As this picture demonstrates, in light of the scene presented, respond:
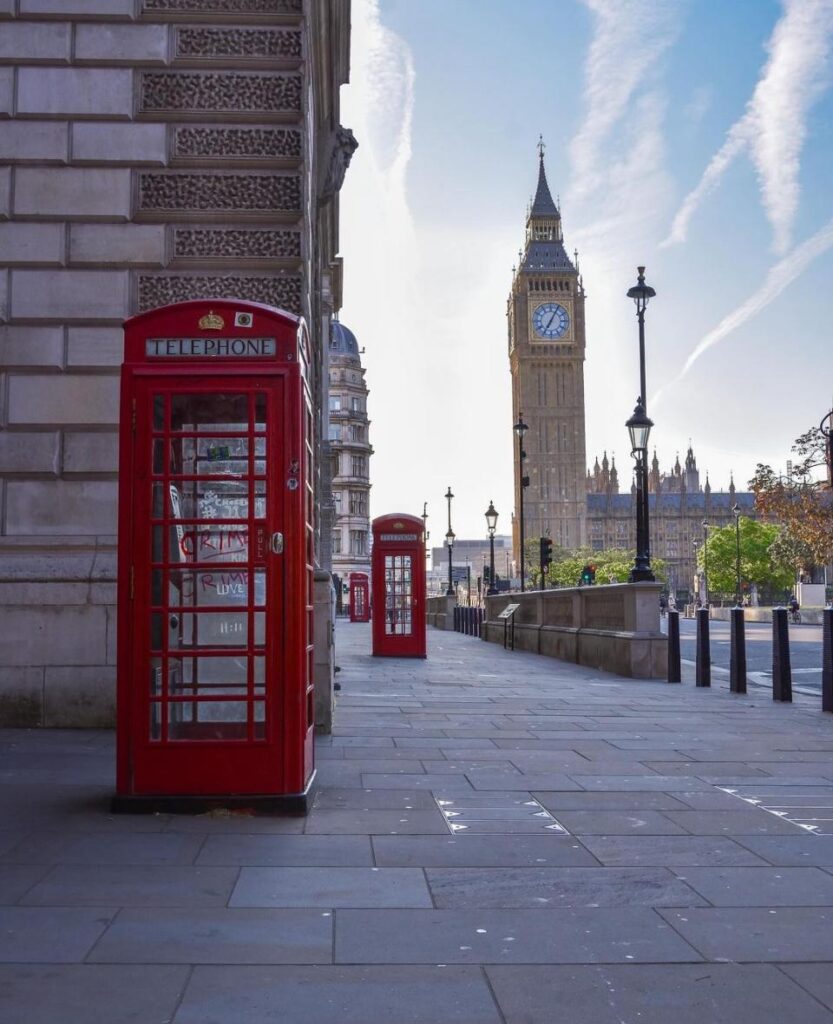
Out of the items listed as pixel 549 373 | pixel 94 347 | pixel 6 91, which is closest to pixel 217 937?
pixel 94 347

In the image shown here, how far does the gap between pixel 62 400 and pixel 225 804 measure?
468 cm

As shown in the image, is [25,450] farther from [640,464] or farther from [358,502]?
[358,502]

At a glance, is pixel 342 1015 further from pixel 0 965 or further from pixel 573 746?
pixel 573 746

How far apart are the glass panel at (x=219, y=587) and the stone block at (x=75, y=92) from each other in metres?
5.30

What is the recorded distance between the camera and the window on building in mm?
95688

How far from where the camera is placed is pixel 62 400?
9.27m

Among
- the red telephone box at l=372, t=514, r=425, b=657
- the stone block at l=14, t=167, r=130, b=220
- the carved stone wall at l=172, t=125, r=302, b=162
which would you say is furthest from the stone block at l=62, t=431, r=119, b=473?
the red telephone box at l=372, t=514, r=425, b=657

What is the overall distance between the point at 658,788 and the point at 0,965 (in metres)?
4.21

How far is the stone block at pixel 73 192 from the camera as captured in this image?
9422 mm

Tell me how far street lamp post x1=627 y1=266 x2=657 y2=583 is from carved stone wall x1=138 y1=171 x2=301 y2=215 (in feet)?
28.2

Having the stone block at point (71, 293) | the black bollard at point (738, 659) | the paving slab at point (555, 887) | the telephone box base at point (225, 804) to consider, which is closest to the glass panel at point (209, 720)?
the telephone box base at point (225, 804)

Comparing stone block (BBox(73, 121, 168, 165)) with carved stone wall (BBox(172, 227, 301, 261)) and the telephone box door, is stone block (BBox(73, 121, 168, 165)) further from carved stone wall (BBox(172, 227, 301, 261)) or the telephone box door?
the telephone box door

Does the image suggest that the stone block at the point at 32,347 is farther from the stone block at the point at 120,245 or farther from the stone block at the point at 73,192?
the stone block at the point at 73,192

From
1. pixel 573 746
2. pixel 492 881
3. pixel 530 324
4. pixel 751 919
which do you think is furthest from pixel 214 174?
pixel 530 324
